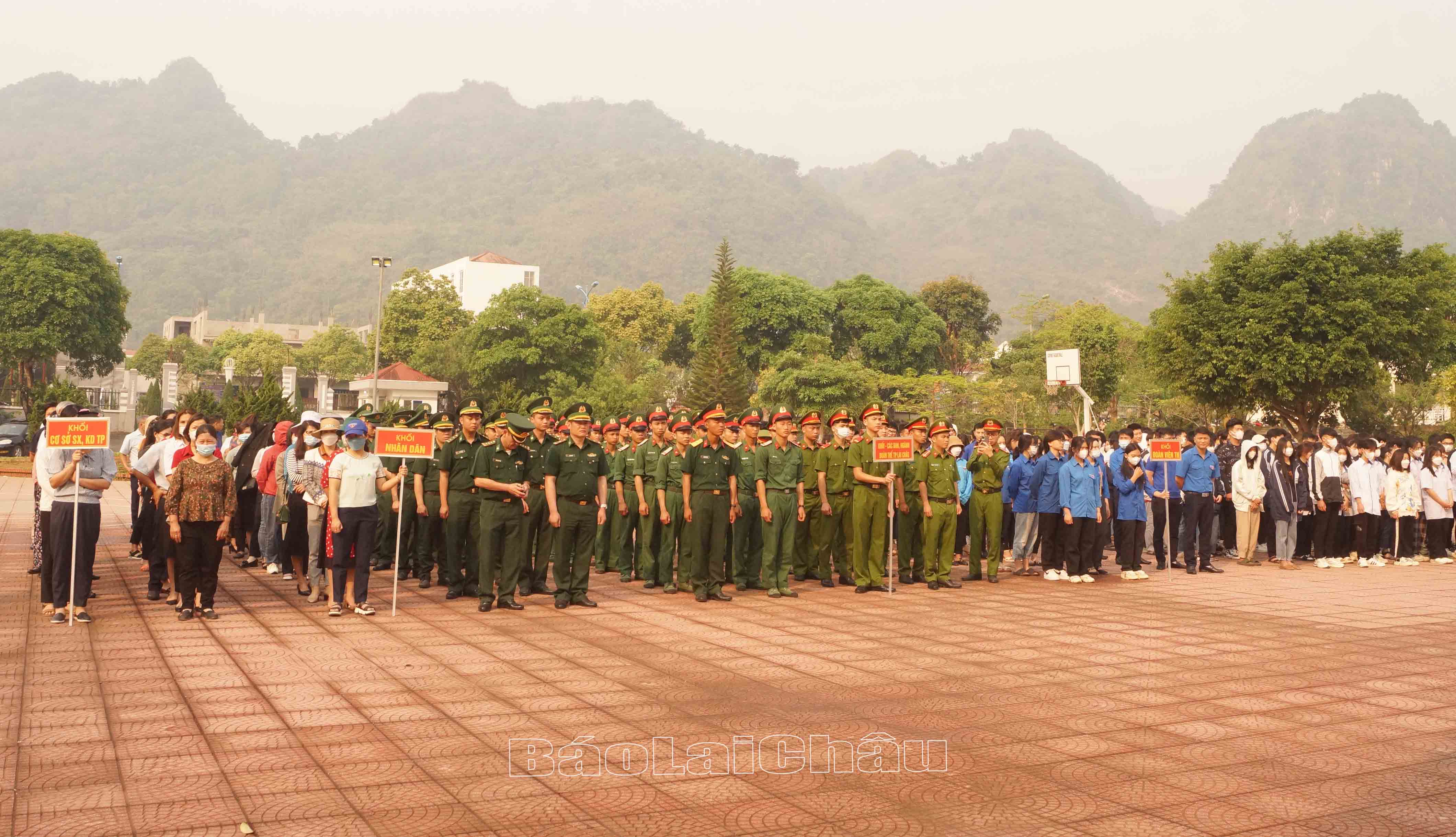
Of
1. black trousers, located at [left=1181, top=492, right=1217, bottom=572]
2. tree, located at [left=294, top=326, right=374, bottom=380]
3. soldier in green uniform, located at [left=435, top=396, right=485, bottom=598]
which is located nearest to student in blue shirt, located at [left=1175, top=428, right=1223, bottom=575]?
black trousers, located at [left=1181, top=492, right=1217, bottom=572]

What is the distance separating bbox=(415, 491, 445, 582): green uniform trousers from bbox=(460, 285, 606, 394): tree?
145ft

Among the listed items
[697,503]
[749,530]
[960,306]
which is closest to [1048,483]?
[749,530]

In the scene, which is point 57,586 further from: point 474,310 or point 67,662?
point 474,310

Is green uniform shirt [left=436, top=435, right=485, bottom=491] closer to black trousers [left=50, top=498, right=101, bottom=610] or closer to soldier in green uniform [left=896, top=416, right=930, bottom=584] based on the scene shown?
black trousers [left=50, top=498, right=101, bottom=610]

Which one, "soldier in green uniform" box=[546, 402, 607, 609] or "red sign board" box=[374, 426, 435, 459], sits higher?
"red sign board" box=[374, 426, 435, 459]

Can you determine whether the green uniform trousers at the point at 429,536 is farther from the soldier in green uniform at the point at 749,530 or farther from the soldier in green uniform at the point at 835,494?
the soldier in green uniform at the point at 835,494

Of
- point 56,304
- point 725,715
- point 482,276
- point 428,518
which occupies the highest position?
point 482,276

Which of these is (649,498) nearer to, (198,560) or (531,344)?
(198,560)

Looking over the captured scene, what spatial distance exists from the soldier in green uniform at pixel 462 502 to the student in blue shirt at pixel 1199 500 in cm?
893

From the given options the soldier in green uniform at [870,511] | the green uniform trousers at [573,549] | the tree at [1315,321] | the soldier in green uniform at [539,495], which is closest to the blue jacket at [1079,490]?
the soldier in green uniform at [870,511]

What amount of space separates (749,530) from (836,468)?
1.30m

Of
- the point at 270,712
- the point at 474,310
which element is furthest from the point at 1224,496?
the point at 474,310

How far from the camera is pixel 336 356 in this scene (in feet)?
265

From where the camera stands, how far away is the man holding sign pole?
29.1 ft
